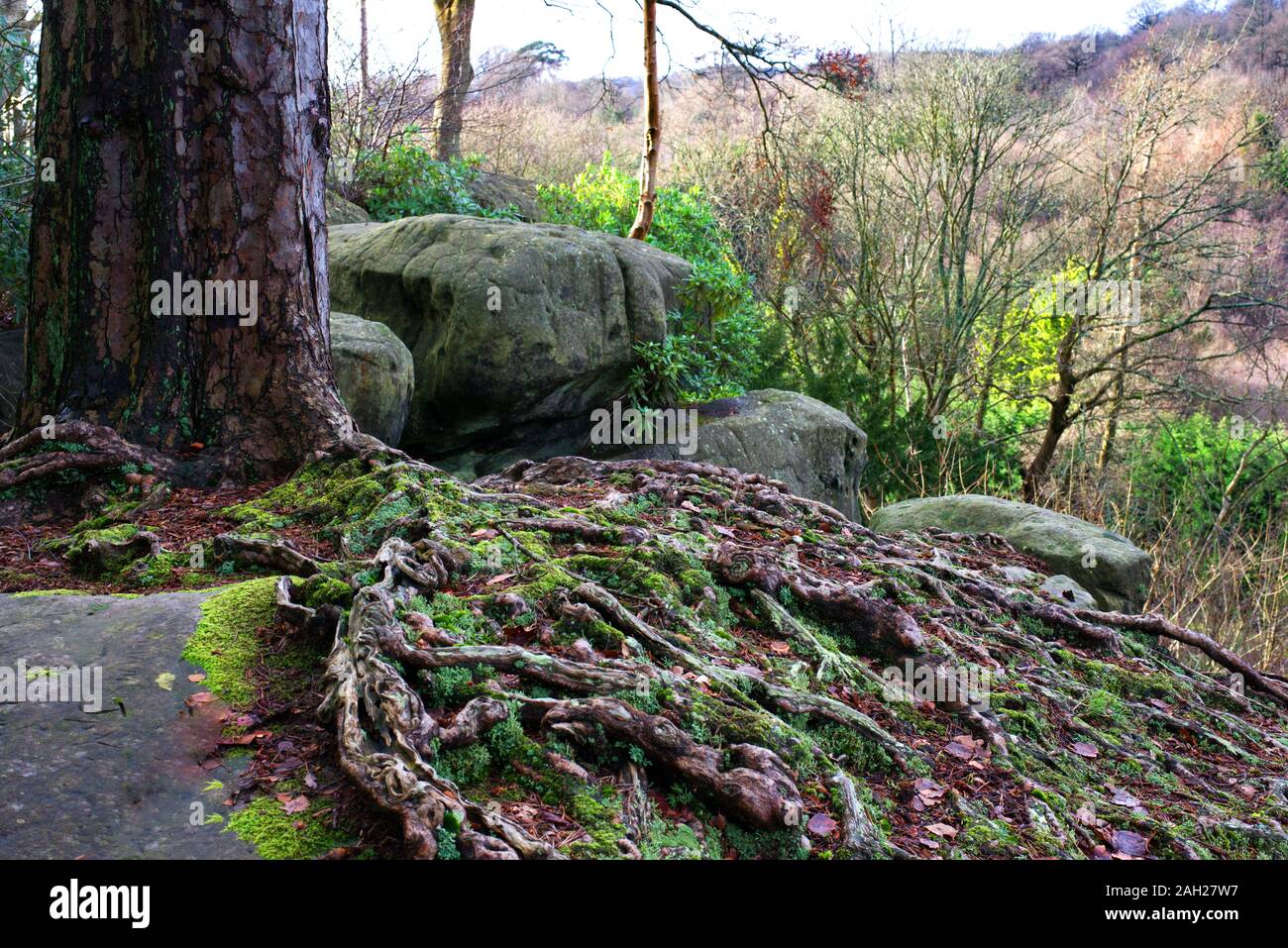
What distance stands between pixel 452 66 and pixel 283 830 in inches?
596

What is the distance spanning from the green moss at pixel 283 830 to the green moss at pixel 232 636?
631 mm

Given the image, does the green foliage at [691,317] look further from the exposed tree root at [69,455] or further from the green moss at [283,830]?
the green moss at [283,830]

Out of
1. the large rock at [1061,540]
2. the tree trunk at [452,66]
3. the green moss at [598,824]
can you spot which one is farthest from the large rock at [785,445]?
the tree trunk at [452,66]

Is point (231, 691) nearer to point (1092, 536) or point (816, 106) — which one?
point (1092, 536)

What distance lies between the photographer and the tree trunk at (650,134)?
11656mm

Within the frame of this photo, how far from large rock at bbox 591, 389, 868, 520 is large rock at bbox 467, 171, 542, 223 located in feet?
18.6

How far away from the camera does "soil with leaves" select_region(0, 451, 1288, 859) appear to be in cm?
308

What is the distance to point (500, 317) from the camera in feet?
28.2

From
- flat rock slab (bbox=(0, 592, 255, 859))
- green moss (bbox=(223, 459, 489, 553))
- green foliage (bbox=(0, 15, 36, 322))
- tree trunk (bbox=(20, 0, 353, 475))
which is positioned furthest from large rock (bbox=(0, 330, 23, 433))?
flat rock slab (bbox=(0, 592, 255, 859))

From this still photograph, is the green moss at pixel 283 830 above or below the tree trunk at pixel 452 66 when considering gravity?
below

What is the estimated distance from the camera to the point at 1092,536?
26.9ft

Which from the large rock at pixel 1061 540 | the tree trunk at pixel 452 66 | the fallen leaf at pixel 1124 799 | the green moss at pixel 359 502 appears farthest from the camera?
the tree trunk at pixel 452 66

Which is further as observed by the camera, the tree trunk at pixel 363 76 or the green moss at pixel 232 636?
the tree trunk at pixel 363 76

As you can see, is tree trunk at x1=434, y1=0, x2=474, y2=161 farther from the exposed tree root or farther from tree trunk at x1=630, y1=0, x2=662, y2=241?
the exposed tree root
